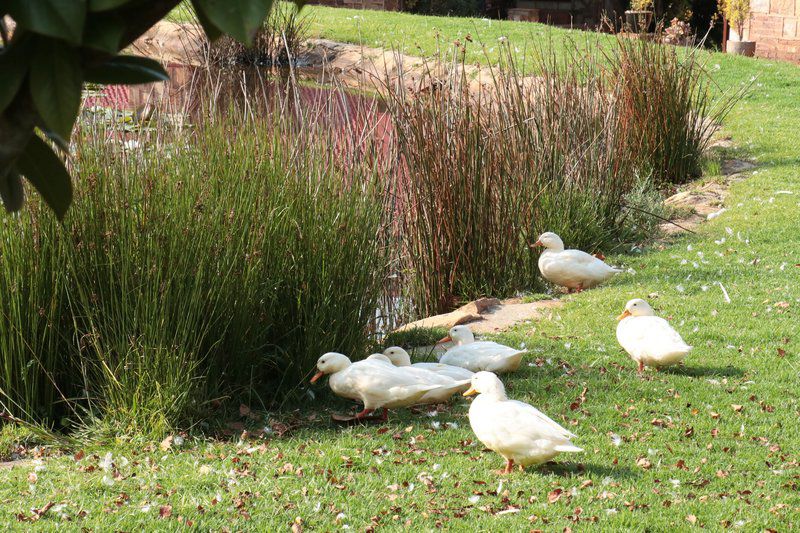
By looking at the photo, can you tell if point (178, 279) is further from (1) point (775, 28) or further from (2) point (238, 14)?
(1) point (775, 28)

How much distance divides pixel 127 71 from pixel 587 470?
2.87 m

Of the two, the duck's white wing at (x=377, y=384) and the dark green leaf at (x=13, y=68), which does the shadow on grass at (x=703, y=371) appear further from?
the dark green leaf at (x=13, y=68)

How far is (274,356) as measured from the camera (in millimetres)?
4297

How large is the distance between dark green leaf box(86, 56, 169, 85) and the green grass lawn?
237cm

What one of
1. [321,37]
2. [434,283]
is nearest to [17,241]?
[434,283]

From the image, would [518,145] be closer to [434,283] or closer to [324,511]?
[434,283]

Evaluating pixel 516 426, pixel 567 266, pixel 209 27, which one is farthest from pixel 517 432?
pixel 567 266

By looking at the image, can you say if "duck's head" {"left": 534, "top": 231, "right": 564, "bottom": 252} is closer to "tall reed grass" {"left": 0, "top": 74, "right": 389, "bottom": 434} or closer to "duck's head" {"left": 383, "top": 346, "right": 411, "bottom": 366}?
"tall reed grass" {"left": 0, "top": 74, "right": 389, "bottom": 434}

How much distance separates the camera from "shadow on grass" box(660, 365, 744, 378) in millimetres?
4375

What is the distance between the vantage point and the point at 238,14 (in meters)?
0.66

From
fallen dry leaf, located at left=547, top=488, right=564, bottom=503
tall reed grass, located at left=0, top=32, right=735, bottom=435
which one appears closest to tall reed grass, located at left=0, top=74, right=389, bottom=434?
tall reed grass, located at left=0, top=32, right=735, bottom=435

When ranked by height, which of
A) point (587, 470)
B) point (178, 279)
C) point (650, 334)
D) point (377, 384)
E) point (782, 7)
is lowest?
point (587, 470)

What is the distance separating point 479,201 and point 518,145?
0.68 m

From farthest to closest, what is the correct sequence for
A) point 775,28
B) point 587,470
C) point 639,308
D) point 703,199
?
point 775,28 → point 703,199 → point 639,308 → point 587,470
